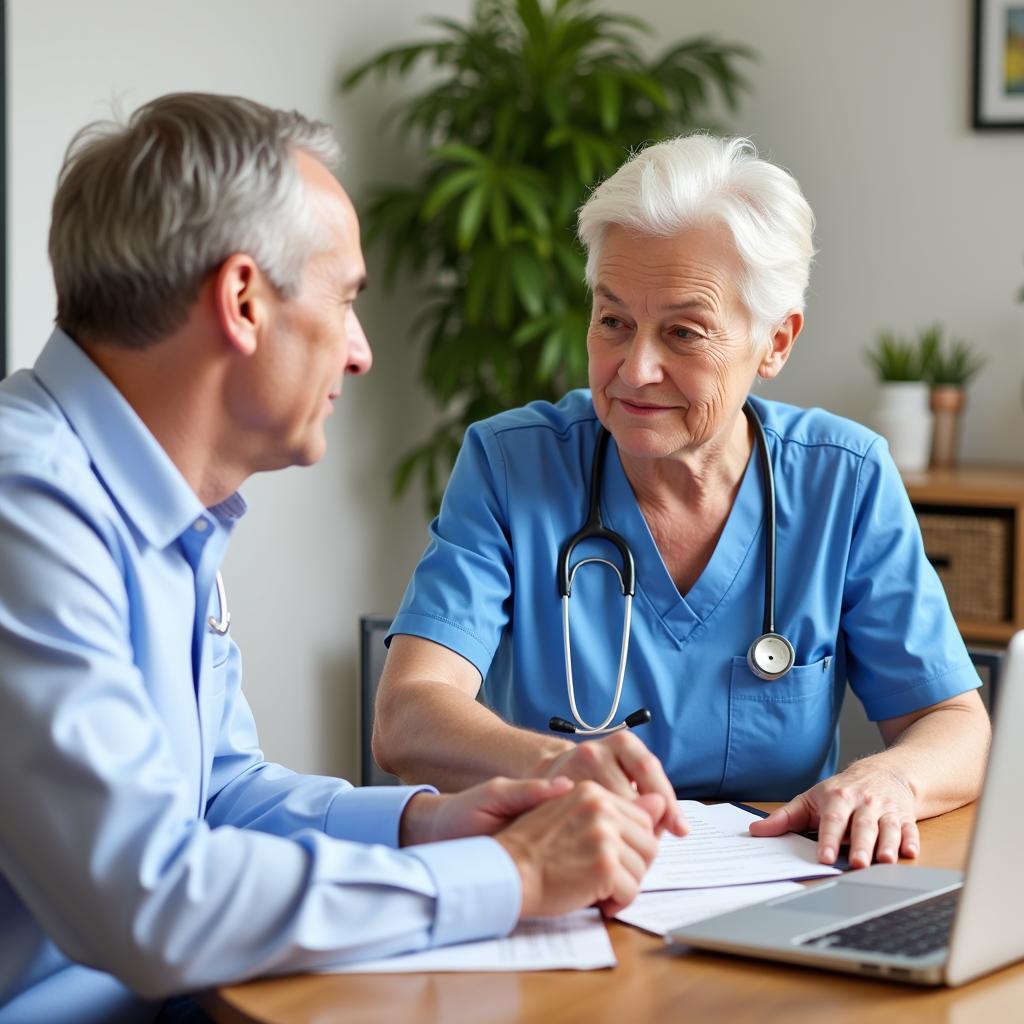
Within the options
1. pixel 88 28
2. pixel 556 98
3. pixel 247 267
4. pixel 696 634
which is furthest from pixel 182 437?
pixel 556 98

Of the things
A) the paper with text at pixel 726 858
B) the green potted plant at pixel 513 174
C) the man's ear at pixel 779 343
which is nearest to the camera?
the paper with text at pixel 726 858

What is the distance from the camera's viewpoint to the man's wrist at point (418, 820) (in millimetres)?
1231

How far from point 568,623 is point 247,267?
75 cm

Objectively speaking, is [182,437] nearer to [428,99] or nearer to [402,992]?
[402,992]

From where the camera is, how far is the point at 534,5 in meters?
3.36

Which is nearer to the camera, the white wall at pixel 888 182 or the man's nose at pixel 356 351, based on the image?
the man's nose at pixel 356 351

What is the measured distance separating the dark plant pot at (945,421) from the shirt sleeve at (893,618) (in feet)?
5.34

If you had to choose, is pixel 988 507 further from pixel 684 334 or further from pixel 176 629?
pixel 176 629

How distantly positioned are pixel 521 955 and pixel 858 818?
1.39 feet

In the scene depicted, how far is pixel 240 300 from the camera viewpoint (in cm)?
112

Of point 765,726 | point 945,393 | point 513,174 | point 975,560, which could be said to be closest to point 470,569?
point 765,726

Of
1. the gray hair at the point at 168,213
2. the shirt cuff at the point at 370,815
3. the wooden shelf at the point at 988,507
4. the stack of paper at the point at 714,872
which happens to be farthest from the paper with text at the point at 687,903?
the wooden shelf at the point at 988,507

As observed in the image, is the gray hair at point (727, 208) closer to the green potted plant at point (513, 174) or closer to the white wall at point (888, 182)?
the green potted plant at point (513, 174)

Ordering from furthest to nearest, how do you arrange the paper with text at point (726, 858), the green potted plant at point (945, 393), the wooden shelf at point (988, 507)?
1. the green potted plant at point (945, 393)
2. the wooden shelf at point (988, 507)
3. the paper with text at point (726, 858)
